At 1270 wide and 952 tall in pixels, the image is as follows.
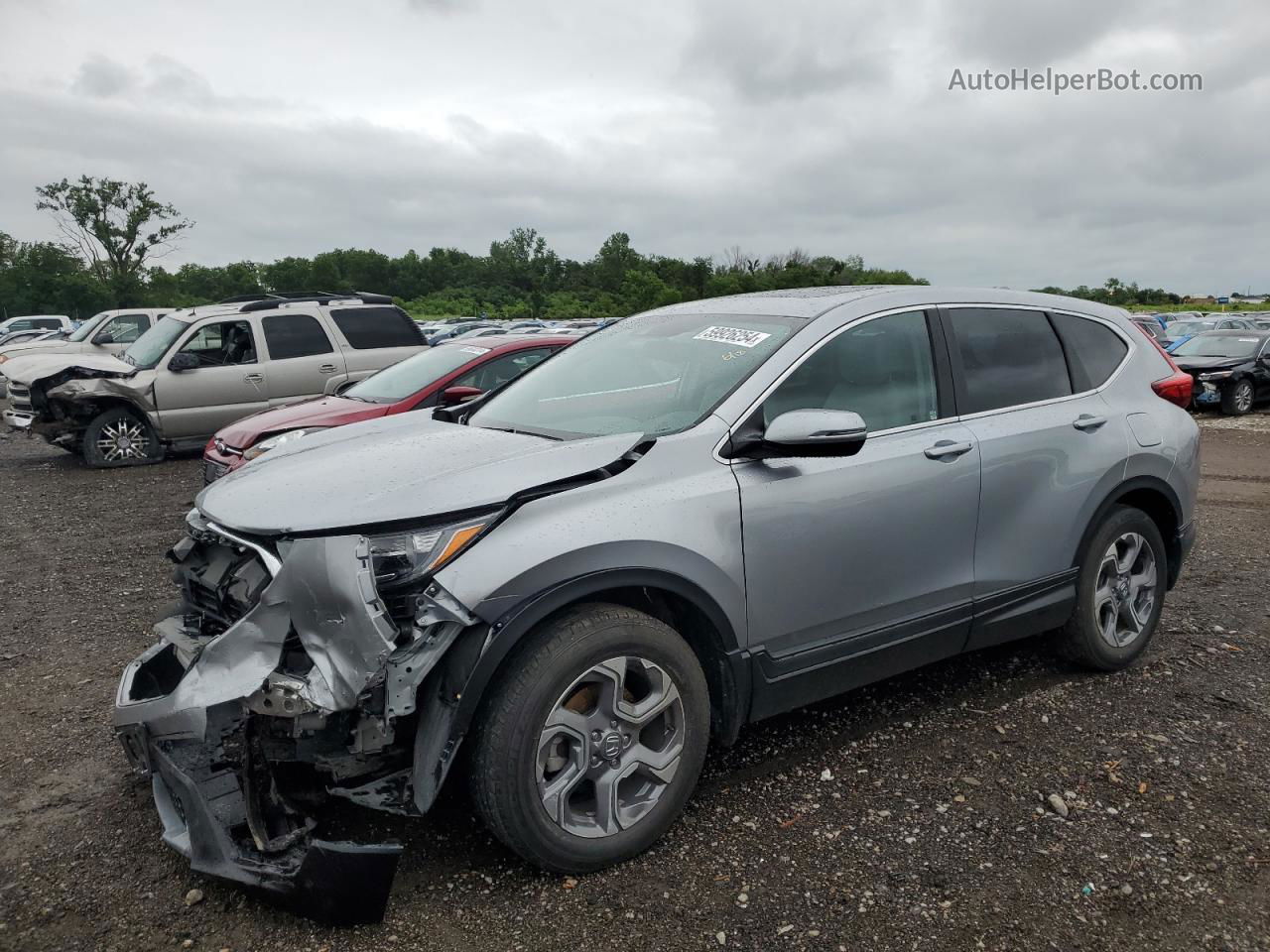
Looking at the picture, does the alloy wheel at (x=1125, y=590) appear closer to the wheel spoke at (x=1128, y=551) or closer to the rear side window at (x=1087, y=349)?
the wheel spoke at (x=1128, y=551)

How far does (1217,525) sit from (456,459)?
6956 millimetres

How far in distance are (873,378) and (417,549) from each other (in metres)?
1.88

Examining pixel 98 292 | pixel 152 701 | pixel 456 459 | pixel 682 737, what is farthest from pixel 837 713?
pixel 98 292

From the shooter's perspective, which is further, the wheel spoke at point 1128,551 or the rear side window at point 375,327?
the rear side window at point 375,327

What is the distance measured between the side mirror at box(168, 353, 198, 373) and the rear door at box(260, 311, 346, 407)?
87 cm

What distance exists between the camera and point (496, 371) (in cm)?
850

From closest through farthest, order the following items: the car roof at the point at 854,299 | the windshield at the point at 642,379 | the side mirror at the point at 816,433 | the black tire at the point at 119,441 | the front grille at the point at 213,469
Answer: the side mirror at the point at 816,433, the windshield at the point at 642,379, the car roof at the point at 854,299, the front grille at the point at 213,469, the black tire at the point at 119,441

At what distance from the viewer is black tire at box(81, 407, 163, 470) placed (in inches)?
449

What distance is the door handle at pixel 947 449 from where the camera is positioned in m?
3.53

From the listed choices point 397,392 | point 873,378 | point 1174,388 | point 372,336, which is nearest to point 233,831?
point 873,378

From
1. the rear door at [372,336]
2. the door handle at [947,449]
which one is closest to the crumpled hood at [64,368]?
the rear door at [372,336]

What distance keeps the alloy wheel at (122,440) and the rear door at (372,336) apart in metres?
2.71

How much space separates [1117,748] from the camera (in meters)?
3.64

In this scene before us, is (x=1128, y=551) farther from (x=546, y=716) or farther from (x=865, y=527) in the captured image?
(x=546, y=716)
